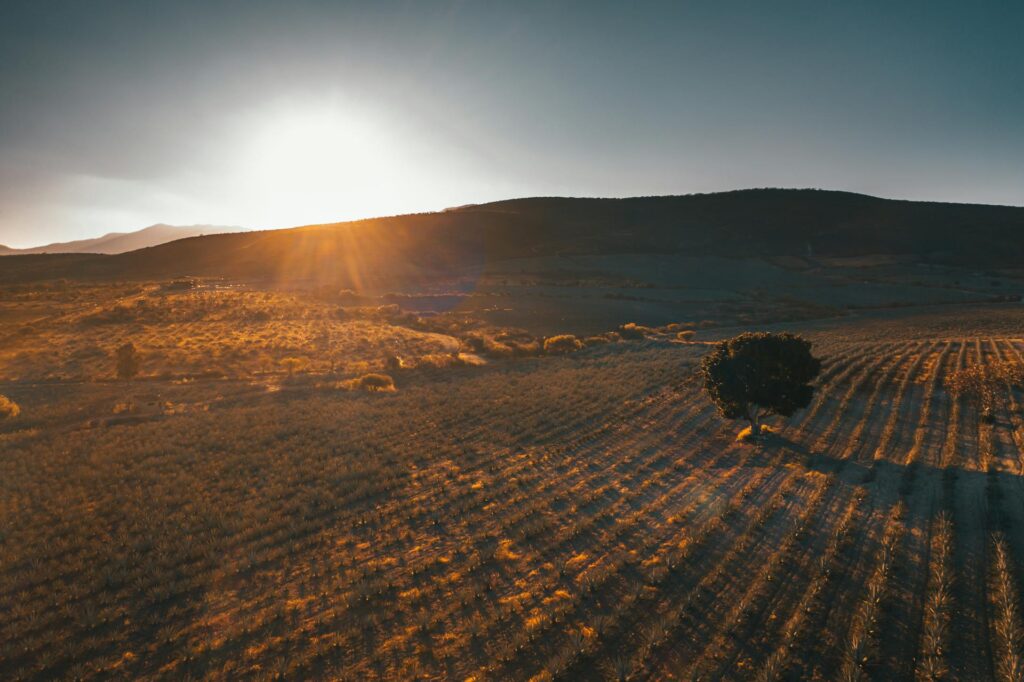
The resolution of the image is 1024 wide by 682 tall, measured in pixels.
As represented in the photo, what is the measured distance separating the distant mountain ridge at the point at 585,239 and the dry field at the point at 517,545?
78987mm

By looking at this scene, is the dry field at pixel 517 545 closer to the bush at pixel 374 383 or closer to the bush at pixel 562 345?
the bush at pixel 374 383

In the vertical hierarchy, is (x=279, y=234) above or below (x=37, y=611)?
above

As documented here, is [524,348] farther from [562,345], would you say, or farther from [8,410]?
[8,410]

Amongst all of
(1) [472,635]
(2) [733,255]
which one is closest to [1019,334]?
(1) [472,635]

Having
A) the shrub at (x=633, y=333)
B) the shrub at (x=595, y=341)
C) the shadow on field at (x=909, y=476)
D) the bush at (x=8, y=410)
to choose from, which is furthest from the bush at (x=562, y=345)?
the bush at (x=8, y=410)

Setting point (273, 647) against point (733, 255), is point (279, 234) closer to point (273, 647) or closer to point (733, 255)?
point (733, 255)

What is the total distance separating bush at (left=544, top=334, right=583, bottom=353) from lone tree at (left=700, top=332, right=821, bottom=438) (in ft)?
85.1

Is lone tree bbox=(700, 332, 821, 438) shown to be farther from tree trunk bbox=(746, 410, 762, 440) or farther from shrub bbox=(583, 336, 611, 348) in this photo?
shrub bbox=(583, 336, 611, 348)

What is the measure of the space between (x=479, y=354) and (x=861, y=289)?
270ft

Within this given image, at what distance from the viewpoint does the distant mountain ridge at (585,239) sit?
11669 centimetres

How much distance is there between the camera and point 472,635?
10008 mm

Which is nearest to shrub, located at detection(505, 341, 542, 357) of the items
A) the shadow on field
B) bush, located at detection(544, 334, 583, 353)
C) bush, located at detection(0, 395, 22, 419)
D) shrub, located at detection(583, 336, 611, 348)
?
bush, located at detection(544, 334, 583, 353)

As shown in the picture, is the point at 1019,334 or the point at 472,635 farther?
the point at 1019,334

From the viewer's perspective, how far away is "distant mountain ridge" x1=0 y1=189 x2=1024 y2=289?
117 metres
